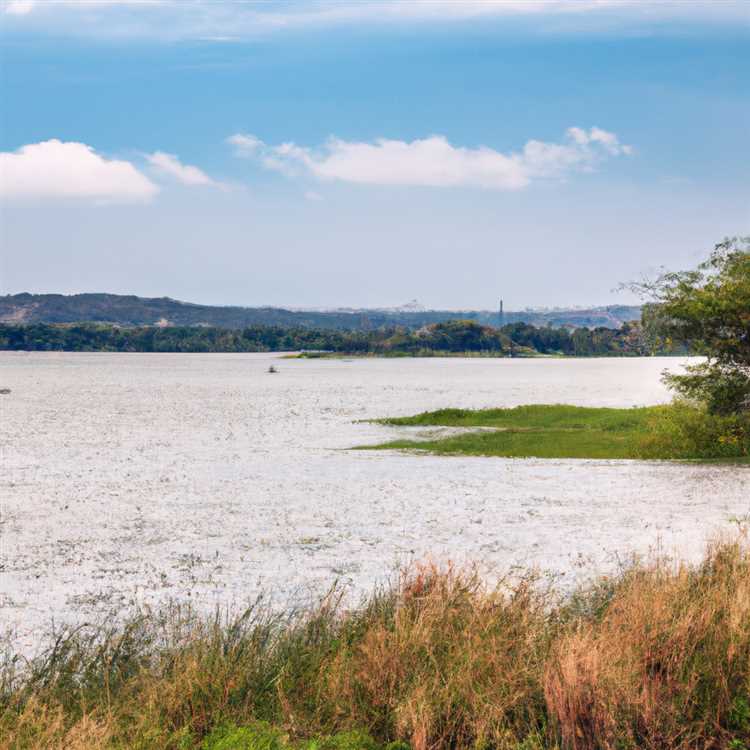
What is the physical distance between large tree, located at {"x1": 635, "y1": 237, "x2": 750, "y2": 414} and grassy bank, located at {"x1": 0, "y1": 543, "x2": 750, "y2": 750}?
68.3ft

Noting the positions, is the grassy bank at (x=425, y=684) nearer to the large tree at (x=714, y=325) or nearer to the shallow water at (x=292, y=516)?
the shallow water at (x=292, y=516)

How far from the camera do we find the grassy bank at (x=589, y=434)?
1339 inches

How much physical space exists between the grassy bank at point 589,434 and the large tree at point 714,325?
137 cm

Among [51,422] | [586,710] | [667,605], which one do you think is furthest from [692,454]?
[51,422]

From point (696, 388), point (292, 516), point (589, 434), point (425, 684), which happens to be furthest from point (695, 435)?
point (425, 684)

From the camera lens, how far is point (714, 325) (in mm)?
31141

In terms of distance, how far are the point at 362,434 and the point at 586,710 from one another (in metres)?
42.2

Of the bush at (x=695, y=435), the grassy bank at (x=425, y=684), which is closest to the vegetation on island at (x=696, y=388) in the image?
the bush at (x=695, y=435)

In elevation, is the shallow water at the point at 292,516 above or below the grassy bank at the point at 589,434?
below

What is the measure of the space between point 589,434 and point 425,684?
3618 cm

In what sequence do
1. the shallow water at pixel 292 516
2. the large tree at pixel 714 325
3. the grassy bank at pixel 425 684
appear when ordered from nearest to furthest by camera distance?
the grassy bank at pixel 425 684 < the shallow water at pixel 292 516 < the large tree at pixel 714 325

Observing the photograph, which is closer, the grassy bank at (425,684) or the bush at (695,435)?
the grassy bank at (425,684)

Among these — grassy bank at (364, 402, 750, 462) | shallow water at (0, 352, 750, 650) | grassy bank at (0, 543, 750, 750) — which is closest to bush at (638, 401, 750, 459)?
grassy bank at (364, 402, 750, 462)

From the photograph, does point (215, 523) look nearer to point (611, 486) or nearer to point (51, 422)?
point (611, 486)
